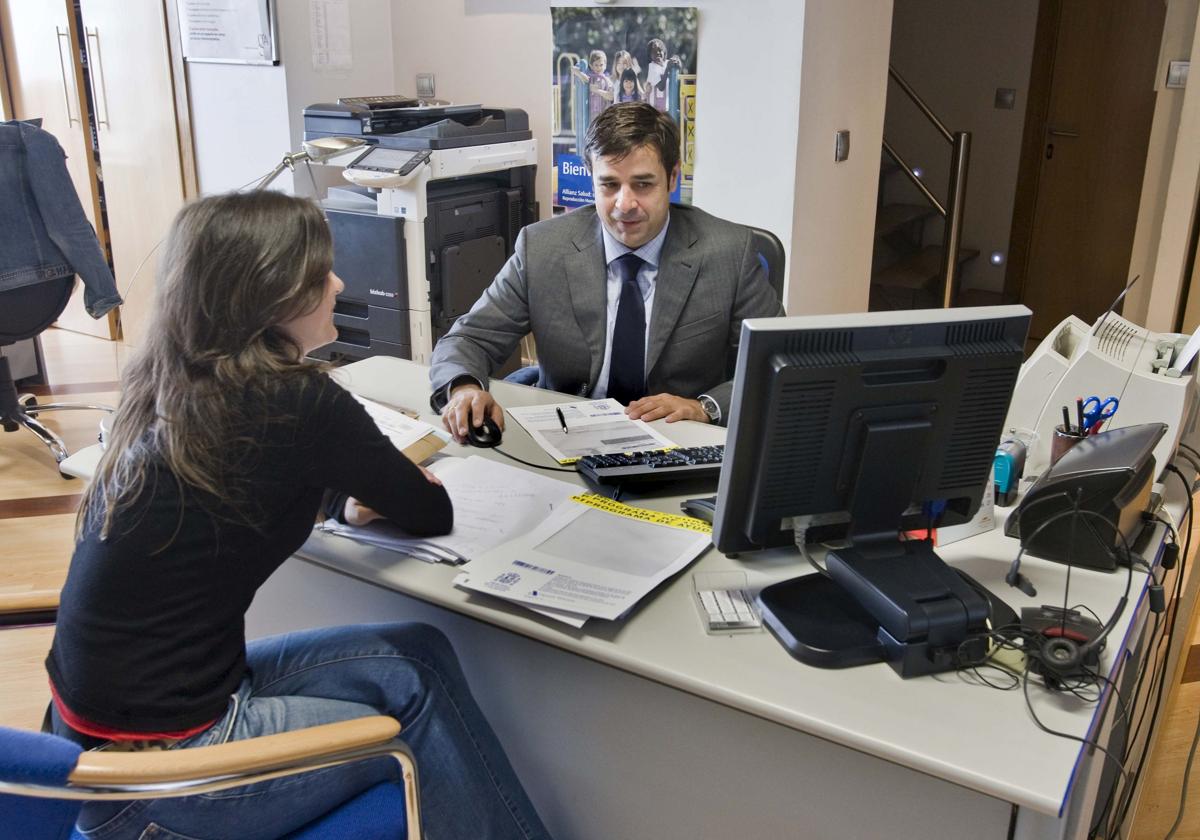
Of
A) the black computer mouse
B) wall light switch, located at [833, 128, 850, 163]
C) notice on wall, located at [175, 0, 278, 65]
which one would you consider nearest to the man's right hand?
the black computer mouse

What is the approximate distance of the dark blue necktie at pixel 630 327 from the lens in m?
2.26

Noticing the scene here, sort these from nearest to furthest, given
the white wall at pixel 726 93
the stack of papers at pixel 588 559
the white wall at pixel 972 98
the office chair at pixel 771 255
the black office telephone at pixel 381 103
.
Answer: the stack of papers at pixel 588 559, the office chair at pixel 771 255, the white wall at pixel 726 93, the black office telephone at pixel 381 103, the white wall at pixel 972 98

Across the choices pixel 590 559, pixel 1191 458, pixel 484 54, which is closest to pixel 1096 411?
pixel 1191 458

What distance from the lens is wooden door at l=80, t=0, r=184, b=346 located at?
14.4 feet

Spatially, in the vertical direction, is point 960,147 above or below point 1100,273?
above

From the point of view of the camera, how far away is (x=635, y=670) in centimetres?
127

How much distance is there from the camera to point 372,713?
1.37 metres

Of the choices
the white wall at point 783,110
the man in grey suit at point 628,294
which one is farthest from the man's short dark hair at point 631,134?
the white wall at point 783,110

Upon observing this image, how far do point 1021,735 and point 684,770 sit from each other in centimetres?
46

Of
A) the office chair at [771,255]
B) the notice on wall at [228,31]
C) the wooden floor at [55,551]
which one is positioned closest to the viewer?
the wooden floor at [55,551]

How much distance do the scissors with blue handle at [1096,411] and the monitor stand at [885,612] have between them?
0.47 m

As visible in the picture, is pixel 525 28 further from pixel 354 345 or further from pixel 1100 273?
pixel 1100 273

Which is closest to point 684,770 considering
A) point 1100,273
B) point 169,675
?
point 169,675

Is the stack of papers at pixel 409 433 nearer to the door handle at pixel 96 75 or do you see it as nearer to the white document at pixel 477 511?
the white document at pixel 477 511
